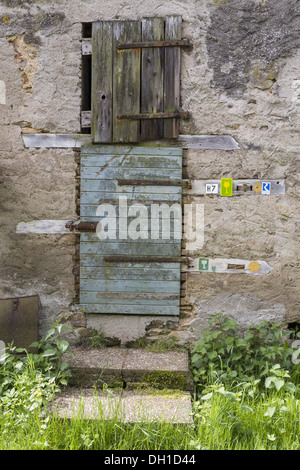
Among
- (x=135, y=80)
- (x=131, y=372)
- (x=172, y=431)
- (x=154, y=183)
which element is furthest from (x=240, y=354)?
(x=135, y=80)

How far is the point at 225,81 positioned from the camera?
4.03 meters

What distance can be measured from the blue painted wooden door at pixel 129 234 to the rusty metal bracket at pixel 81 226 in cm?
5

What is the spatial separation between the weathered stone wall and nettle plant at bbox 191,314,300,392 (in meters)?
0.16

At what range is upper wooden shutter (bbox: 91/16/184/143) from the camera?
13.1 feet

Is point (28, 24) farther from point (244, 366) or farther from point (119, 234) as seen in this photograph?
point (244, 366)

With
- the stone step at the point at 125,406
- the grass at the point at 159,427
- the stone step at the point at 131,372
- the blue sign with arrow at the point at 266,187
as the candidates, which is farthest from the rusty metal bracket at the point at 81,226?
the blue sign with arrow at the point at 266,187

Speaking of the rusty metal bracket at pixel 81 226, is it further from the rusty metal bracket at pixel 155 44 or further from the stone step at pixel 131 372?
the rusty metal bracket at pixel 155 44

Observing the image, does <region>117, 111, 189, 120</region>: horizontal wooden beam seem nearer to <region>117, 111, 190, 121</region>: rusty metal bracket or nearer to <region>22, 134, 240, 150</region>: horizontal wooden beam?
<region>117, 111, 190, 121</region>: rusty metal bracket

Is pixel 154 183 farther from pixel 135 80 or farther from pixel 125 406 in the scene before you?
pixel 125 406

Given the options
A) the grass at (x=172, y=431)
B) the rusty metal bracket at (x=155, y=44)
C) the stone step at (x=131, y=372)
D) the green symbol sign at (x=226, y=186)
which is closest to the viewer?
the grass at (x=172, y=431)

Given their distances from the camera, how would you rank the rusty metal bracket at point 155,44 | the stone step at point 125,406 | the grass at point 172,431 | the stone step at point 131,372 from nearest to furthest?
the grass at point 172,431
the stone step at point 125,406
the stone step at point 131,372
the rusty metal bracket at point 155,44

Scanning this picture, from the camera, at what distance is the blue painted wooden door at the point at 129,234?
4090mm

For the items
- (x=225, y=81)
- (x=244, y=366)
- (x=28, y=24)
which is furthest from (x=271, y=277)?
(x=28, y=24)

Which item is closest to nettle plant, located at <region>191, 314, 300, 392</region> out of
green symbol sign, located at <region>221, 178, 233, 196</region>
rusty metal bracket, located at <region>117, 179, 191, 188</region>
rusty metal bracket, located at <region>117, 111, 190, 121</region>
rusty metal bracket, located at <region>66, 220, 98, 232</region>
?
green symbol sign, located at <region>221, 178, 233, 196</region>
